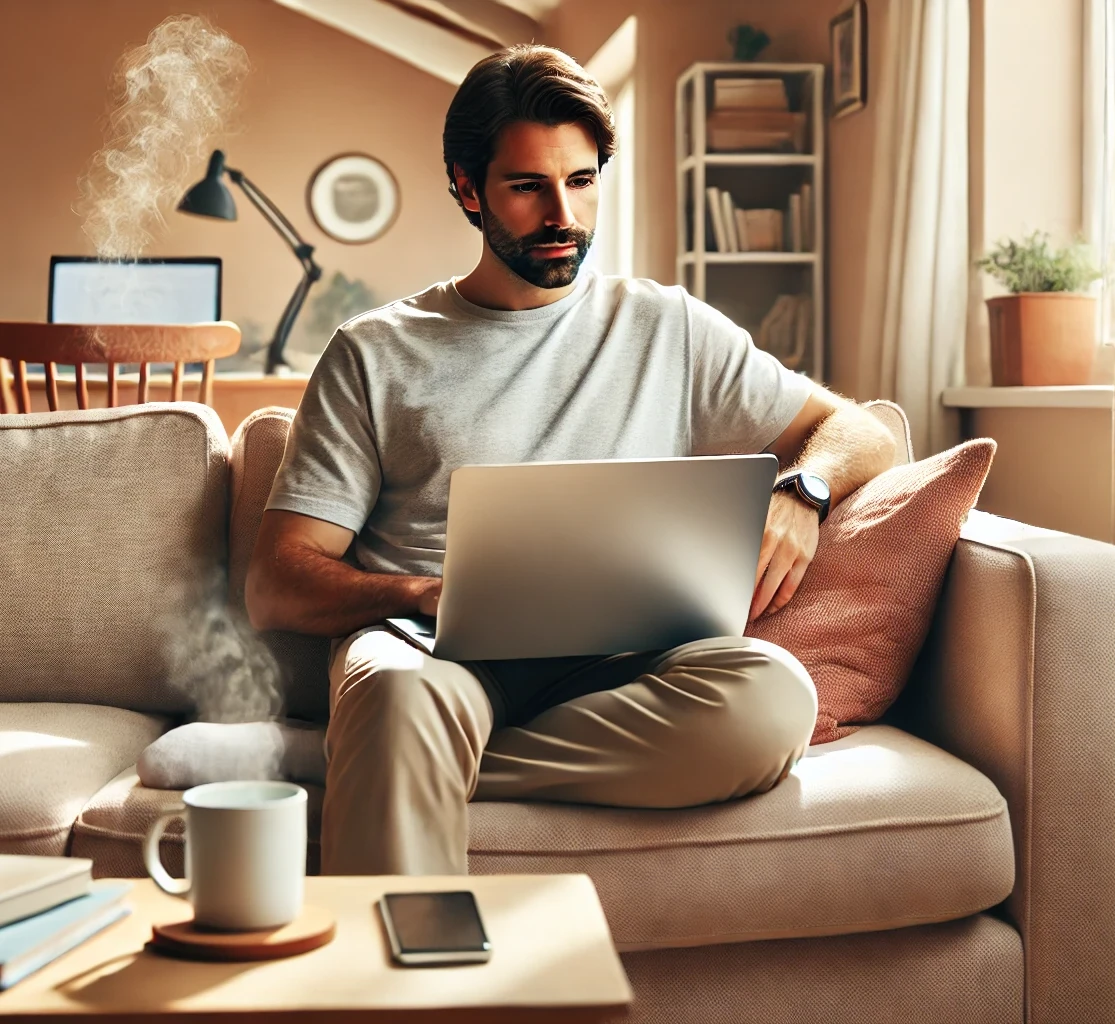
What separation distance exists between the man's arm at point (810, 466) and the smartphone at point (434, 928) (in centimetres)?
83

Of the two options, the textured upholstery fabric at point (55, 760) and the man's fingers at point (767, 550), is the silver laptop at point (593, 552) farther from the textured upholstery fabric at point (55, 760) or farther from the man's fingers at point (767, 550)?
the textured upholstery fabric at point (55, 760)

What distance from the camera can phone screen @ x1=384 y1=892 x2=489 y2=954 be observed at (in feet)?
2.51

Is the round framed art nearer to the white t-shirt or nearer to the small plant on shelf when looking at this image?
the small plant on shelf

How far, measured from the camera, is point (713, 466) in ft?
4.20

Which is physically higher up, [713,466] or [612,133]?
[612,133]

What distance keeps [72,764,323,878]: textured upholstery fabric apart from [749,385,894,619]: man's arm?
1.97ft

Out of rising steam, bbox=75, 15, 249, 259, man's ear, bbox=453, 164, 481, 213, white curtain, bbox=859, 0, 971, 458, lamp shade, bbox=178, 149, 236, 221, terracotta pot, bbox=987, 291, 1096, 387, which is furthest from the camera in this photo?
rising steam, bbox=75, 15, 249, 259

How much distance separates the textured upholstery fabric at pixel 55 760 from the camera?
137cm

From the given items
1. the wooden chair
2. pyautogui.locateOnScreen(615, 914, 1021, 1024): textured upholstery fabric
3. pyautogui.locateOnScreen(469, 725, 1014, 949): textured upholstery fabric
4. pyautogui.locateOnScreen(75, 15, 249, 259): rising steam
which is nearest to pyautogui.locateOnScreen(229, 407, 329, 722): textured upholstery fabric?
pyautogui.locateOnScreen(469, 725, 1014, 949): textured upholstery fabric

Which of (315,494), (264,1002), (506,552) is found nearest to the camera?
(264,1002)

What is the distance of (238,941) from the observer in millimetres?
765

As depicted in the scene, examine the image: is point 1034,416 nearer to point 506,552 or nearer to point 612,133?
point 612,133

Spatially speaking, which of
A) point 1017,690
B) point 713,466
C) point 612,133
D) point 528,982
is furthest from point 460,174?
point 528,982

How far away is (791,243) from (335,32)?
13.2ft
